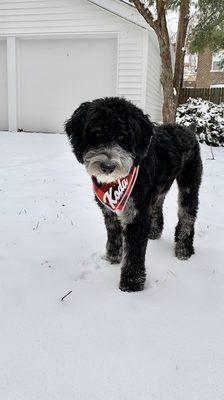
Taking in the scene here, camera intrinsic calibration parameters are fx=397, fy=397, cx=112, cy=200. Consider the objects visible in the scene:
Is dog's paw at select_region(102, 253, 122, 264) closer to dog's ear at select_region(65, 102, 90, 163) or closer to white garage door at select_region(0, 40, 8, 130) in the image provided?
dog's ear at select_region(65, 102, 90, 163)

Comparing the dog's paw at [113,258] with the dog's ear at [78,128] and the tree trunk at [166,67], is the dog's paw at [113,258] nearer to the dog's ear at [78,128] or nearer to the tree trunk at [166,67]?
the dog's ear at [78,128]

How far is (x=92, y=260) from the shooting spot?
3594 mm

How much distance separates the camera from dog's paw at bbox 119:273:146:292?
3.06 m

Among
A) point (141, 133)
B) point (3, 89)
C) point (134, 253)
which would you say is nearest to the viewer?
point (141, 133)

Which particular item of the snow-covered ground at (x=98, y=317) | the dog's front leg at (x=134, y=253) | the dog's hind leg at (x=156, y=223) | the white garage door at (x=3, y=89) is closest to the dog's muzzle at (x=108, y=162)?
the dog's front leg at (x=134, y=253)

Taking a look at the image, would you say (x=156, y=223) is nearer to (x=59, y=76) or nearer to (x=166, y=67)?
(x=166, y=67)

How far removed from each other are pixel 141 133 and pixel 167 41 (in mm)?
8412

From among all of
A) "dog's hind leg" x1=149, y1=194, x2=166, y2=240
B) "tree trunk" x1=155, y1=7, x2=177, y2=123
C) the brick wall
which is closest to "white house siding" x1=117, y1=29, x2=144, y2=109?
"tree trunk" x1=155, y1=7, x2=177, y2=123

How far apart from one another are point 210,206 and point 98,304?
323 cm

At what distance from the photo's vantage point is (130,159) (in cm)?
280

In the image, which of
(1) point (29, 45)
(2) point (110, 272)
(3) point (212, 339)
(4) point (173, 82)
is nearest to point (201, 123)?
(4) point (173, 82)

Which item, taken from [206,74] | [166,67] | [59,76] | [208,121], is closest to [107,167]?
[166,67]

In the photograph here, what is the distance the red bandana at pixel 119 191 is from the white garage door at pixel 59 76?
1055cm

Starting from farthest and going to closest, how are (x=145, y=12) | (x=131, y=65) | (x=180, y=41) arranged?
(x=131, y=65) < (x=180, y=41) < (x=145, y=12)
